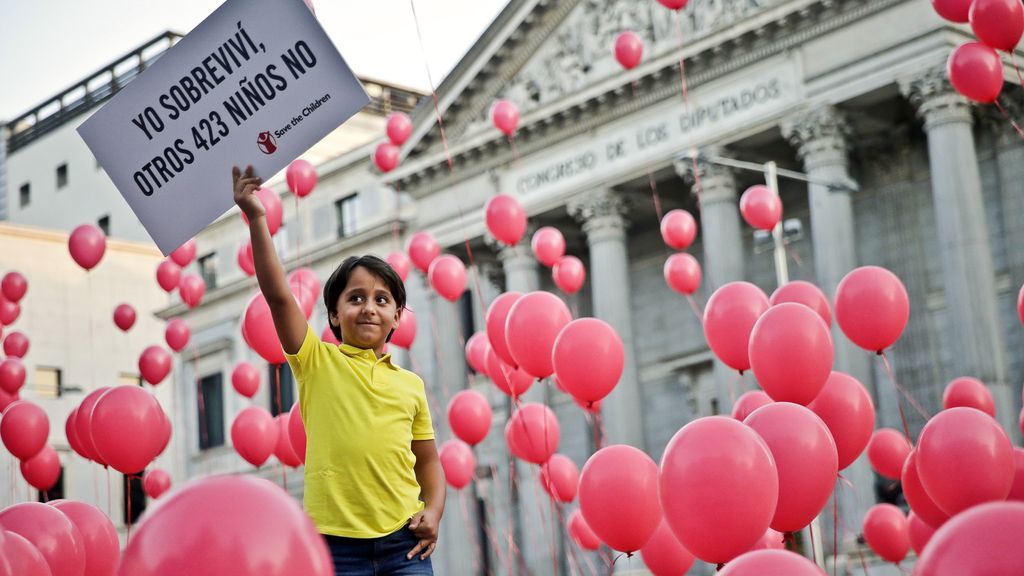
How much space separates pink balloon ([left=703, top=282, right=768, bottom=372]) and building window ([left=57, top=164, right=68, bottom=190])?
159ft

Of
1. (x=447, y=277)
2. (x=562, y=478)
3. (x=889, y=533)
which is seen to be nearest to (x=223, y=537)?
(x=889, y=533)

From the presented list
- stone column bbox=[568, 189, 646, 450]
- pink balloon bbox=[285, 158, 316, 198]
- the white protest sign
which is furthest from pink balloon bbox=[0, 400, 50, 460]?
stone column bbox=[568, 189, 646, 450]

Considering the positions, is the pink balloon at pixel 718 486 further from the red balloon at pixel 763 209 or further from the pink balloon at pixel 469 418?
the red balloon at pixel 763 209

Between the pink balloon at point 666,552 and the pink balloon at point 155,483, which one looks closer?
the pink balloon at point 666,552

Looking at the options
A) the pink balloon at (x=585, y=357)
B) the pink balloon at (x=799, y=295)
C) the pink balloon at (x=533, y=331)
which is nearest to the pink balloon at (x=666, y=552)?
the pink balloon at (x=585, y=357)

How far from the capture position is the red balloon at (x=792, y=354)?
9148 millimetres

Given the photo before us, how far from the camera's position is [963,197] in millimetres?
21781

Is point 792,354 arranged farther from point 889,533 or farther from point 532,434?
point 889,533

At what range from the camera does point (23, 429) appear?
1416 centimetres

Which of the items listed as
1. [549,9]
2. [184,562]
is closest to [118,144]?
[184,562]

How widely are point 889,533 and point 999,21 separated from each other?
18.0 feet

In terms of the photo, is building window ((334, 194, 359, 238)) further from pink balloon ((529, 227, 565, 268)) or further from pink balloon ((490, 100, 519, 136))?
pink balloon ((529, 227, 565, 268))

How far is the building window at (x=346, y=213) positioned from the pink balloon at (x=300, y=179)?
859 inches

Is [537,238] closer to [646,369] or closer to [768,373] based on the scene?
[768,373]
